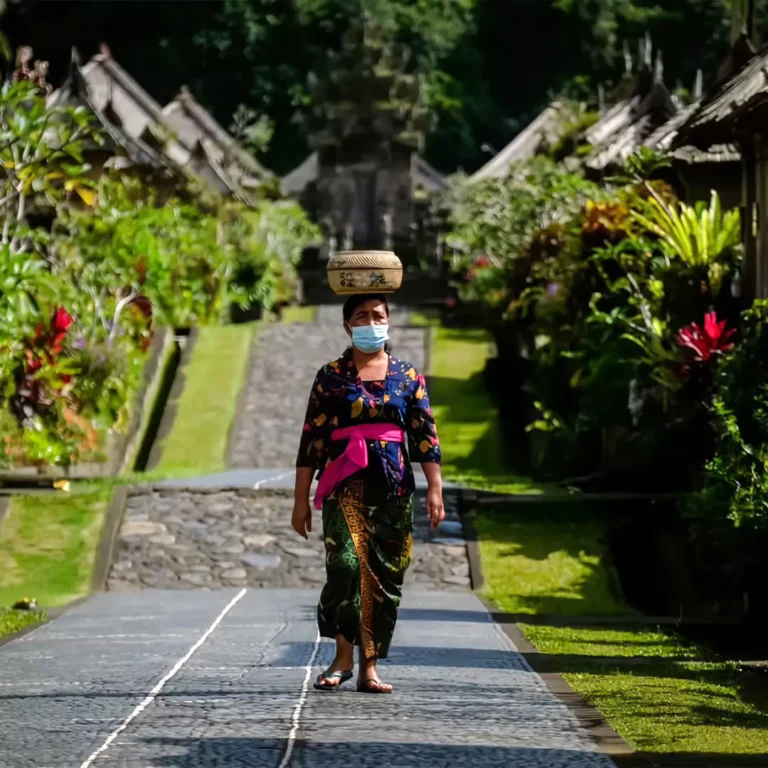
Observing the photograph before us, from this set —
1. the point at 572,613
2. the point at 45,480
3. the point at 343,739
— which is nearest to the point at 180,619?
the point at 572,613

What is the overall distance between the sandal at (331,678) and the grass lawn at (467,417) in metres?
9.95

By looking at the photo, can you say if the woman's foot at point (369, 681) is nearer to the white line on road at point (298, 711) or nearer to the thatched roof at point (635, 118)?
the white line on road at point (298, 711)

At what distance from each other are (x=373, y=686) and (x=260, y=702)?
67 centimetres

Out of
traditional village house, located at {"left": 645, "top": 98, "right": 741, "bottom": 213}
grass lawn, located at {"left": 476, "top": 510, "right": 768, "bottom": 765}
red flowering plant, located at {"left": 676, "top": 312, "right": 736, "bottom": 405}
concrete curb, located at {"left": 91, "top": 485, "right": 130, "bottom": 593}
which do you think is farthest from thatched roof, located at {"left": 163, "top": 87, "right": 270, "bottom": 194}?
grass lawn, located at {"left": 476, "top": 510, "right": 768, "bottom": 765}

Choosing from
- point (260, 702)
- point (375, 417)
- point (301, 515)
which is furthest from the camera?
point (301, 515)

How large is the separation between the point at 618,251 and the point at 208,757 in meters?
15.4

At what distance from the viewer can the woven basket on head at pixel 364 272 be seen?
9.38 metres

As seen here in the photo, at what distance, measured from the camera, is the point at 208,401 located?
27.0m

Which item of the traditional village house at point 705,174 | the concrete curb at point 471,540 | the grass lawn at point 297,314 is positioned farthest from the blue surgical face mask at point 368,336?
the grass lawn at point 297,314

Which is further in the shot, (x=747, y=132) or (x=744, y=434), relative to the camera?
(x=747, y=132)

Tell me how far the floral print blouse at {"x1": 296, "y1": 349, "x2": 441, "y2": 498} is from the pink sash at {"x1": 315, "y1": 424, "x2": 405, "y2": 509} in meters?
0.03

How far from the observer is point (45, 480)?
20.0 metres

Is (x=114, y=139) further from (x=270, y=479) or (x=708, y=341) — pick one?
(x=708, y=341)

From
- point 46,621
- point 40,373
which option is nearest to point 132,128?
point 40,373
